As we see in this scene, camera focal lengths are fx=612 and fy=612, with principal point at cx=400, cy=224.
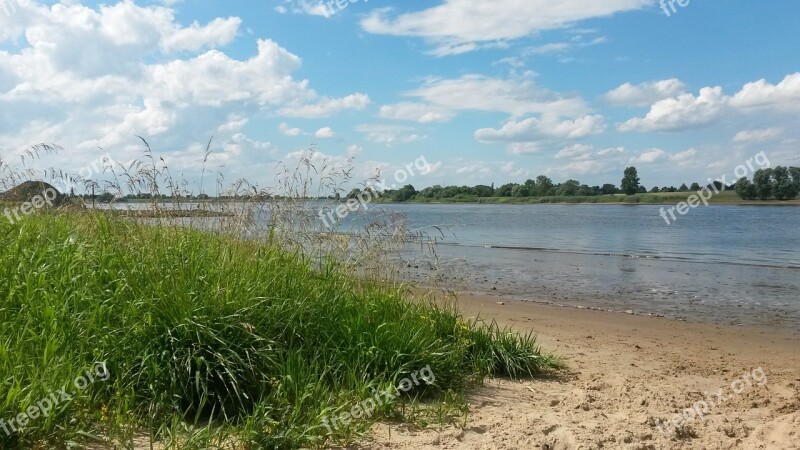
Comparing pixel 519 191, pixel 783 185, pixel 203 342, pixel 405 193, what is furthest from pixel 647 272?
pixel 519 191

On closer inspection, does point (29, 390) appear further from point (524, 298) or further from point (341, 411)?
point (524, 298)

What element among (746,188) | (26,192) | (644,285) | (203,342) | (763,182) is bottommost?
(644,285)

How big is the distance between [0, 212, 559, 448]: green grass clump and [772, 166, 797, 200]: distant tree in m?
72.4

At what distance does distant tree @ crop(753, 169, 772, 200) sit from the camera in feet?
234

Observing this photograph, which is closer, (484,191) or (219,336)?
(219,336)

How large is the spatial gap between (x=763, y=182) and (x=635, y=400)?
3064 inches

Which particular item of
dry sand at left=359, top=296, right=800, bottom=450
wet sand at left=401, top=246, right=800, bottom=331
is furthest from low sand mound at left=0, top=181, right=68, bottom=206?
dry sand at left=359, top=296, right=800, bottom=450

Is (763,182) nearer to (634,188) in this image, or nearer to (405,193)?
(634,188)

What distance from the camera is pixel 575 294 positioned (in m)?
14.6

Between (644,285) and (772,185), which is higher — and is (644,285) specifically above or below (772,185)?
below

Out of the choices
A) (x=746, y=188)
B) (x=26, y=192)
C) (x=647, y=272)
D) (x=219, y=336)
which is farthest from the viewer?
(x=746, y=188)

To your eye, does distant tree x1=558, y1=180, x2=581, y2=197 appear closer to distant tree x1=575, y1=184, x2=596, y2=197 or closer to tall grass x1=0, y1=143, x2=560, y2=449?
distant tree x1=575, y1=184, x2=596, y2=197

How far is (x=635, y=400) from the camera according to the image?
575 centimetres

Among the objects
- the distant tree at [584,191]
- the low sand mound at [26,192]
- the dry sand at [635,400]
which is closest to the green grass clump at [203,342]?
the dry sand at [635,400]
